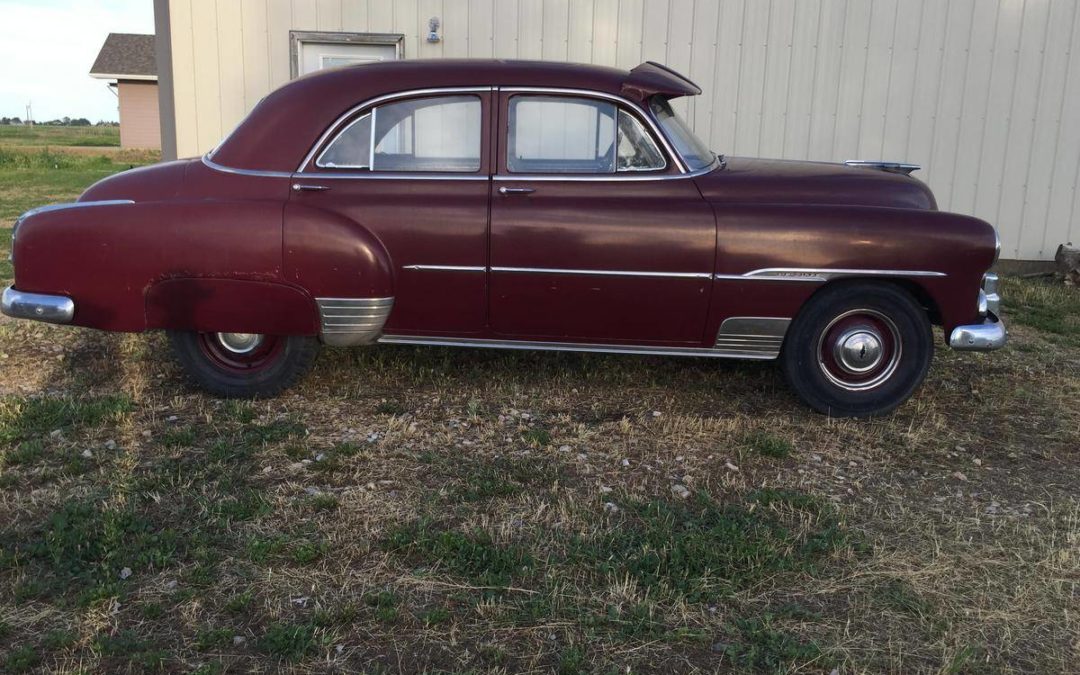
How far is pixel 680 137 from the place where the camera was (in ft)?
15.8

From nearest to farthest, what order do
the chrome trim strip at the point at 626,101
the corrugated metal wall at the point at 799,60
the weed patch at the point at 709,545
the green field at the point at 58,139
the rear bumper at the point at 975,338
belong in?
the weed patch at the point at 709,545 → the rear bumper at the point at 975,338 → the chrome trim strip at the point at 626,101 → the corrugated metal wall at the point at 799,60 → the green field at the point at 58,139

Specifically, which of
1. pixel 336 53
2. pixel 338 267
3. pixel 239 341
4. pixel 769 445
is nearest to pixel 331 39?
pixel 336 53

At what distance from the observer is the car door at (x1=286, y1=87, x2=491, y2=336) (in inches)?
179

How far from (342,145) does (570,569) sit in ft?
8.56

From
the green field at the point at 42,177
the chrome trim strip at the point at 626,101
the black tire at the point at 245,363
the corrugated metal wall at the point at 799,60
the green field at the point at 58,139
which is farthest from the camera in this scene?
the green field at the point at 58,139

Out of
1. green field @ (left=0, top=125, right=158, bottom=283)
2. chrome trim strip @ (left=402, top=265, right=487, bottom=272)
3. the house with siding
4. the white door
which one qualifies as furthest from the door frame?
the house with siding

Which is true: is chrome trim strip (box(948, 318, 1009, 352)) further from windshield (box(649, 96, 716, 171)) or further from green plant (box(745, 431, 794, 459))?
windshield (box(649, 96, 716, 171))

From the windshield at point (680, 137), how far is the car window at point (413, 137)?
3.13 ft

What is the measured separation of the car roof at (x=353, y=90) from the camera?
4.66 metres

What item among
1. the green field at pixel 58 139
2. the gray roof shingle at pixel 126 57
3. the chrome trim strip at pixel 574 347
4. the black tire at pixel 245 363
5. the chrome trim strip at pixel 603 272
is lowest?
the black tire at pixel 245 363

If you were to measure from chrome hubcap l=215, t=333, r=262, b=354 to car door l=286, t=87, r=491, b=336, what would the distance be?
0.77 meters

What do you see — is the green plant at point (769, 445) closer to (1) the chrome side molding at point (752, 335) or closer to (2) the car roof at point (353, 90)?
(1) the chrome side molding at point (752, 335)

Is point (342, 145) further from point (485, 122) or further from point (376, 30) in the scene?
point (376, 30)

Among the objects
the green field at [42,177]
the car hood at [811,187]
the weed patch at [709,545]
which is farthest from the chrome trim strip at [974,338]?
the green field at [42,177]
